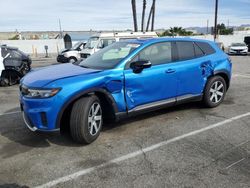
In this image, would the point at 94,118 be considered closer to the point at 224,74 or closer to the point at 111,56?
the point at 111,56

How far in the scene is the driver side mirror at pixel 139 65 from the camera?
16.1ft

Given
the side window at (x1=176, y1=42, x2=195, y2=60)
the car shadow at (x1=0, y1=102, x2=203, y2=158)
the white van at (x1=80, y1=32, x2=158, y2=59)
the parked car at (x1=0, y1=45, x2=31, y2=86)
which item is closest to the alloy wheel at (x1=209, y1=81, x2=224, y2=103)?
the side window at (x1=176, y1=42, x2=195, y2=60)

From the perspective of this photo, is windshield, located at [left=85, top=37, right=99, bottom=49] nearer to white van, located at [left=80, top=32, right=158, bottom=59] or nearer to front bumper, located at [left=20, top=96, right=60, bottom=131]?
white van, located at [left=80, top=32, right=158, bottom=59]

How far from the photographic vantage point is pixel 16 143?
184 inches

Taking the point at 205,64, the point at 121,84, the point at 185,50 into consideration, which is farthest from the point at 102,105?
the point at 205,64

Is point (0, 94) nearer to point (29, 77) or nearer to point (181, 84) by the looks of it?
point (29, 77)

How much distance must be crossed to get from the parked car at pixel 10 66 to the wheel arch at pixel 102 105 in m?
6.81

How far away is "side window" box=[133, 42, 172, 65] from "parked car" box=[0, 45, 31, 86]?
6948 mm

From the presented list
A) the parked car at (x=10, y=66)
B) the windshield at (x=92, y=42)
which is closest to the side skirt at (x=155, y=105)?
the parked car at (x=10, y=66)

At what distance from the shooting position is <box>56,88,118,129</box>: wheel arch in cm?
427

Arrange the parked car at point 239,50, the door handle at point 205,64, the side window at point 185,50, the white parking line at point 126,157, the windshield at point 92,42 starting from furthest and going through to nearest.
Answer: the parked car at point 239,50, the windshield at point 92,42, the door handle at point 205,64, the side window at point 185,50, the white parking line at point 126,157

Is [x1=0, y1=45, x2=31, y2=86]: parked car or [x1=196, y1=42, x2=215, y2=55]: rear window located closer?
[x1=196, y1=42, x2=215, y2=55]: rear window

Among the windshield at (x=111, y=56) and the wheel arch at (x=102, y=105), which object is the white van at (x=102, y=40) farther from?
the wheel arch at (x=102, y=105)

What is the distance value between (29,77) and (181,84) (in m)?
2.76
